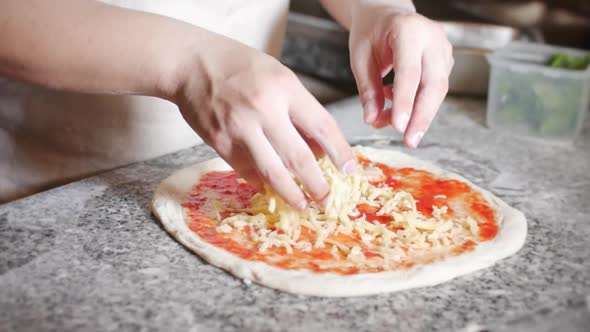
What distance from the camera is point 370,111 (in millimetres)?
1381

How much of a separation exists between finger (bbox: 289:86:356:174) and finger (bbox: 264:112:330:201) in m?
0.02

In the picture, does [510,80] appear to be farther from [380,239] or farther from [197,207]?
[197,207]

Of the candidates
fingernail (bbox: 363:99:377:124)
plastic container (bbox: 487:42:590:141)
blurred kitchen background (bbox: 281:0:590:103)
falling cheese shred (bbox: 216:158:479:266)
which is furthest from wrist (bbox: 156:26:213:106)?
blurred kitchen background (bbox: 281:0:590:103)

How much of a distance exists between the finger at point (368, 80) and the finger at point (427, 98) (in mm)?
81

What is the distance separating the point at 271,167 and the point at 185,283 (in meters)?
0.26

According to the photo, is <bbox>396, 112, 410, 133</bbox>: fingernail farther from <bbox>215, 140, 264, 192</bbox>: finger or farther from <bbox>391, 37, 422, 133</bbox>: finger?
<bbox>215, 140, 264, 192</bbox>: finger

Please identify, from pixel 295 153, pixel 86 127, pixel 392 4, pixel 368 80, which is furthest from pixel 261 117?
pixel 86 127

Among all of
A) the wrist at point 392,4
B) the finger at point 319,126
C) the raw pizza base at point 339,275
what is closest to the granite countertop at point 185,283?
the raw pizza base at point 339,275

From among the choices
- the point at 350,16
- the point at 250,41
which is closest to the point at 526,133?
the point at 350,16

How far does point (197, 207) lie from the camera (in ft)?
4.75

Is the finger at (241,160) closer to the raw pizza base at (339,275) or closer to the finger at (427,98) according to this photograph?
the raw pizza base at (339,275)

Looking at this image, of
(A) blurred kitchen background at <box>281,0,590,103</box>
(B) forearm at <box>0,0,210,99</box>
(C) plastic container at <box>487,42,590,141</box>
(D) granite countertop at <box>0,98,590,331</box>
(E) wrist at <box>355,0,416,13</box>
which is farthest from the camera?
(A) blurred kitchen background at <box>281,0,590,103</box>

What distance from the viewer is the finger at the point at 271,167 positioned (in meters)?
1.11

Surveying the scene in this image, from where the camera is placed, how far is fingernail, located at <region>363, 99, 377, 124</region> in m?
1.37
